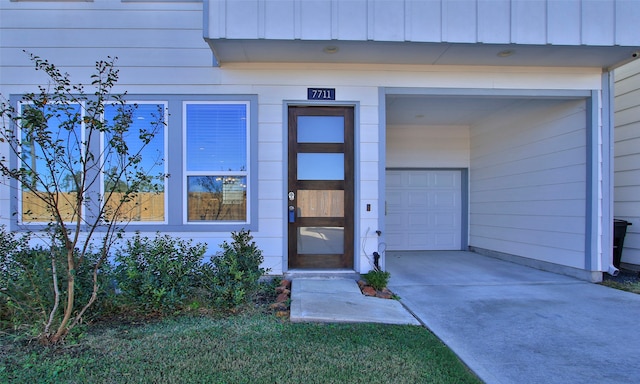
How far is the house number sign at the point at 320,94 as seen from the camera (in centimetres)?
503

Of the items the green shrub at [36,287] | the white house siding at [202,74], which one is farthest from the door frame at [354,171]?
the green shrub at [36,287]

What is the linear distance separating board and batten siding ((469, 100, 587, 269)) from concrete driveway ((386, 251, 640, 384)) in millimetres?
631

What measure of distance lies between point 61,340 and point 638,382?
14.7ft

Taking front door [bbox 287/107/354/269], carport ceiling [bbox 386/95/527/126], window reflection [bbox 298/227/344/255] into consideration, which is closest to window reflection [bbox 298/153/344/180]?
front door [bbox 287/107/354/269]

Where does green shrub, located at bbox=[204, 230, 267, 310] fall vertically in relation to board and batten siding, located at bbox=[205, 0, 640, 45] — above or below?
below

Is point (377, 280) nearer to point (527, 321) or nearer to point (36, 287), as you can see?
point (527, 321)

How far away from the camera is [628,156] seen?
5918mm

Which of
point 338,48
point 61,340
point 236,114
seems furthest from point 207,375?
point 338,48

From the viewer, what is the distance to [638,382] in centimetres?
260

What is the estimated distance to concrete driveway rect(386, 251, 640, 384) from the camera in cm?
280

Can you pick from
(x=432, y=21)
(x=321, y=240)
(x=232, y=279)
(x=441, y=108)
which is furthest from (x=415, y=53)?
(x=232, y=279)

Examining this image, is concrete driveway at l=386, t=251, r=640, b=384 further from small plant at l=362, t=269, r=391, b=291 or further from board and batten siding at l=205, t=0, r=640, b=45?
board and batten siding at l=205, t=0, r=640, b=45

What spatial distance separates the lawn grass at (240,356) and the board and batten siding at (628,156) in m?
4.70

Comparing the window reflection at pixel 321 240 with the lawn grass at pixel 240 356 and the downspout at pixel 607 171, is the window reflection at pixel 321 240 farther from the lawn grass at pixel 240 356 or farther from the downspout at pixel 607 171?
the downspout at pixel 607 171
